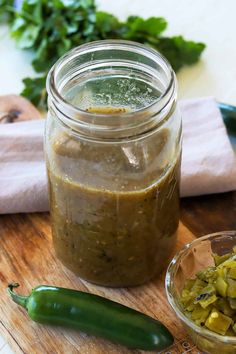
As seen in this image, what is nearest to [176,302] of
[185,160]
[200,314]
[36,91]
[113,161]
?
[200,314]

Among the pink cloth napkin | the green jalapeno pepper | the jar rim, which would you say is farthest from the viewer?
the pink cloth napkin

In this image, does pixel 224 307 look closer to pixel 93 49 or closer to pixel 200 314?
pixel 200 314

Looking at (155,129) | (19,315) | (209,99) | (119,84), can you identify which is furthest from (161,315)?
(209,99)

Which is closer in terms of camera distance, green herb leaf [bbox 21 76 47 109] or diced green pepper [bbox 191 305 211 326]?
diced green pepper [bbox 191 305 211 326]

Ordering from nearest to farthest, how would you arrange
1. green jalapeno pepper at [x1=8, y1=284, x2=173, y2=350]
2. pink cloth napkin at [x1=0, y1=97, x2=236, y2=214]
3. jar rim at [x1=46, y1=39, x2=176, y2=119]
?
jar rim at [x1=46, y1=39, x2=176, y2=119] < green jalapeno pepper at [x1=8, y1=284, x2=173, y2=350] < pink cloth napkin at [x1=0, y1=97, x2=236, y2=214]

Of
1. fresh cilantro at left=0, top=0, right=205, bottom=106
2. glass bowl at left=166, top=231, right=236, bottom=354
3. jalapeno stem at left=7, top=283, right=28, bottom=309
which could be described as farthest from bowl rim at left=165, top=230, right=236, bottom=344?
fresh cilantro at left=0, top=0, right=205, bottom=106

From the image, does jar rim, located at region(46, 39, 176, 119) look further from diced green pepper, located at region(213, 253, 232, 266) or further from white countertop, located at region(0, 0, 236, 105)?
white countertop, located at region(0, 0, 236, 105)

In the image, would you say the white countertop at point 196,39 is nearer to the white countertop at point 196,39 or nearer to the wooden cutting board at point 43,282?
the white countertop at point 196,39
